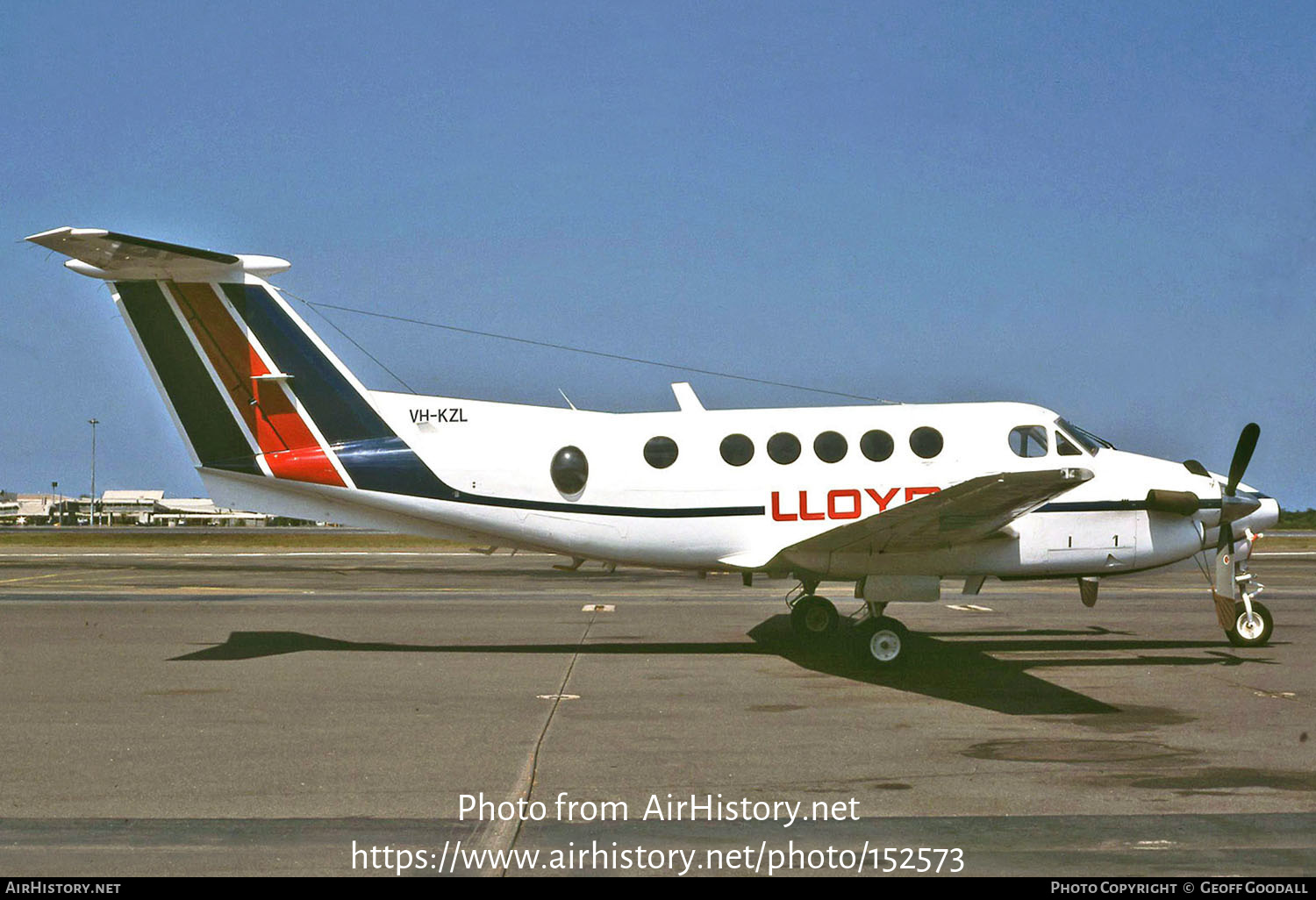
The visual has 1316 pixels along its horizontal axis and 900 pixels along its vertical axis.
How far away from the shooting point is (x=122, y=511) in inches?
5295

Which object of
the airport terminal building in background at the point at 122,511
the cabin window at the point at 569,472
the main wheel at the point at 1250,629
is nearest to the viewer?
the cabin window at the point at 569,472

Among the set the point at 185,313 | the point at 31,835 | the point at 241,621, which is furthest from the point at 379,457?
→ the point at 31,835

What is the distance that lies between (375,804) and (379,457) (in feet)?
25.7

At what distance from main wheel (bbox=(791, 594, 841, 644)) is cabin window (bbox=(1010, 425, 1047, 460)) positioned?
3432mm

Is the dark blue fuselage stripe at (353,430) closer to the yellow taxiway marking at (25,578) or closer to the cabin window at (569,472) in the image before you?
the cabin window at (569,472)

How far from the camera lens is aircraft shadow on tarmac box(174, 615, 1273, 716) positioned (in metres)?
11.9

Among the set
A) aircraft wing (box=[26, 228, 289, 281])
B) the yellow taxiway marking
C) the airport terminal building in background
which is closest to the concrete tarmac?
aircraft wing (box=[26, 228, 289, 281])

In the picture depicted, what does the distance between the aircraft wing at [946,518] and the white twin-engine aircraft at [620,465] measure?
7.0 inches

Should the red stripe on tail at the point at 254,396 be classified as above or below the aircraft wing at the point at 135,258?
below

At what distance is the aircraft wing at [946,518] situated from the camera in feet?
37.1

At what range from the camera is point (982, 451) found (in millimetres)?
14289

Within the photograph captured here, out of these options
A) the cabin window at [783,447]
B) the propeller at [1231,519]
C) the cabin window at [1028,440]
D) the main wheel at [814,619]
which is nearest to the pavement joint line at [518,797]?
the cabin window at [783,447]

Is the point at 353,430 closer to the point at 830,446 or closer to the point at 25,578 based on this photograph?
the point at 830,446

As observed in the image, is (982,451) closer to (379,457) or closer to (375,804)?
(379,457)
